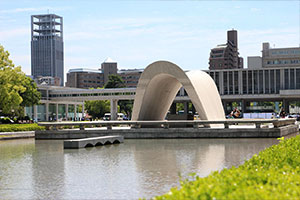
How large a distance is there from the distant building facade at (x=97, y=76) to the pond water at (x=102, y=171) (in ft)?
453

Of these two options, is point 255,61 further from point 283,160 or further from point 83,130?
point 283,160

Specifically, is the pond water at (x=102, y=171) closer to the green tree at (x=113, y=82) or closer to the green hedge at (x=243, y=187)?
the green hedge at (x=243, y=187)

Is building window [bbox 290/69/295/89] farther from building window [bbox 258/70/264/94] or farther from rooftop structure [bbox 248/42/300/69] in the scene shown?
rooftop structure [bbox 248/42/300/69]

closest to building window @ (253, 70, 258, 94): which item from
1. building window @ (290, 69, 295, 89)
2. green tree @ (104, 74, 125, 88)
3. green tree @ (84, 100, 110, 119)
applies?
building window @ (290, 69, 295, 89)

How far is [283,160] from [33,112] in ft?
277

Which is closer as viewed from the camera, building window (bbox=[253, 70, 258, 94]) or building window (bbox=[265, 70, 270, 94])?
building window (bbox=[265, 70, 270, 94])

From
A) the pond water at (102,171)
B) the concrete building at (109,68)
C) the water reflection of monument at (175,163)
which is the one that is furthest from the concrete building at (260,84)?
the concrete building at (109,68)

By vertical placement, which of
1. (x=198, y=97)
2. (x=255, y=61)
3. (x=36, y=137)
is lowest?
(x=36, y=137)

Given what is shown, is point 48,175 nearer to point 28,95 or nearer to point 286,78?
point 28,95

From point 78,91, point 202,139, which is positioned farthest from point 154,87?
point 78,91

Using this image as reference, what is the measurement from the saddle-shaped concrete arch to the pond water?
12.5 meters

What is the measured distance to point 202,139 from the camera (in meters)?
34.4

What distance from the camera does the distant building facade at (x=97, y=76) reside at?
6487 inches

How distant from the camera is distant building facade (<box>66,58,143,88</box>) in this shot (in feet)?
541
